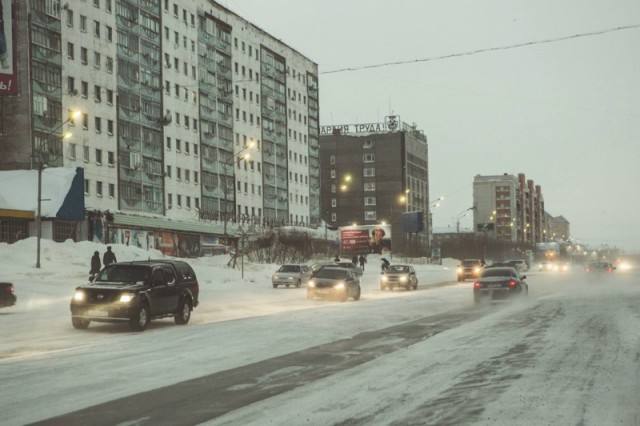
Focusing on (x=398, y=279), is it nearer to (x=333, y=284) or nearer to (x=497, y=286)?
(x=333, y=284)

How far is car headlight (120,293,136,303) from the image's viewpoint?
65.8ft

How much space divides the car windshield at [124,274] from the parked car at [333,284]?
46.5ft

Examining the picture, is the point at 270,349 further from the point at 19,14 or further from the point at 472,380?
the point at 19,14

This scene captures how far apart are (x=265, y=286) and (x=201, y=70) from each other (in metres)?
46.7

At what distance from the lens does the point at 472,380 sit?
36.3 feet

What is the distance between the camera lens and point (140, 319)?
20.1 metres

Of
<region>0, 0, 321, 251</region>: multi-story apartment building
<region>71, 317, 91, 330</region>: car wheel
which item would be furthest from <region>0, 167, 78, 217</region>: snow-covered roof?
<region>71, 317, 91, 330</region>: car wheel

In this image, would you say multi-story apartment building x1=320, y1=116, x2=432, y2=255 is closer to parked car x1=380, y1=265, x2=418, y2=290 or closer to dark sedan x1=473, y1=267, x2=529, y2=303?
parked car x1=380, y1=265, x2=418, y2=290

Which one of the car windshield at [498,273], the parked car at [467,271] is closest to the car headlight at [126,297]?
the car windshield at [498,273]

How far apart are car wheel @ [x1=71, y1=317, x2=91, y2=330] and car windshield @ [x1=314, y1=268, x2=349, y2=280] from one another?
1565 centimetres

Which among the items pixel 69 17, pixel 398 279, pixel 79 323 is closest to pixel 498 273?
pixel 398 279

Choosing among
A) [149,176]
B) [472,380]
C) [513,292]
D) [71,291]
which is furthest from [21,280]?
[149,176]

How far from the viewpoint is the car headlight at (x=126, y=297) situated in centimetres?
2005

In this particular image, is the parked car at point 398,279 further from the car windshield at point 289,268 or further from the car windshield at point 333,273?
the car windshield at point 333,273
